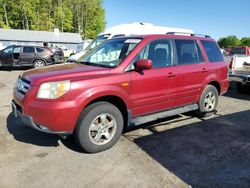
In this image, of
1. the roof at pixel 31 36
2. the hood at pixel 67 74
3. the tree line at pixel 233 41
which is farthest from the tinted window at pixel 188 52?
the tree line at pixel 233 41

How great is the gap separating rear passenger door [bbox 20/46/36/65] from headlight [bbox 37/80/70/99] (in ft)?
48.0

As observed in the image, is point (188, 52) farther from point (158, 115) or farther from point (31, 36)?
point (31, 36)

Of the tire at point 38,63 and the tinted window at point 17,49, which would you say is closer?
the tinted window at point 17,49

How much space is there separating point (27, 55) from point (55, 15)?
46.3 metres

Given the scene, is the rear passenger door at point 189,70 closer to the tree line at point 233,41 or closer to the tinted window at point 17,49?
the tinted window at point 17,49

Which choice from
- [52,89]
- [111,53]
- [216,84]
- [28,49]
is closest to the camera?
[52,89]

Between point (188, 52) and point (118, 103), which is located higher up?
point (188, 52)

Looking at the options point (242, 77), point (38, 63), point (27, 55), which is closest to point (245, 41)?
point (38, 63)

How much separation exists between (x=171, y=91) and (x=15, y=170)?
3055 mm

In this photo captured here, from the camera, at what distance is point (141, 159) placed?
4.27 metres

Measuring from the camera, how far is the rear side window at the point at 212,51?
250 inches

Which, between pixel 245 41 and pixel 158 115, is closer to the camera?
pixel 158 115

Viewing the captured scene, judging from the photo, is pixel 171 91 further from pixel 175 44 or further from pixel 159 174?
pixel 159 174

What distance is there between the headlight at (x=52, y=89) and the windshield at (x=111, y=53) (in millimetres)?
993
